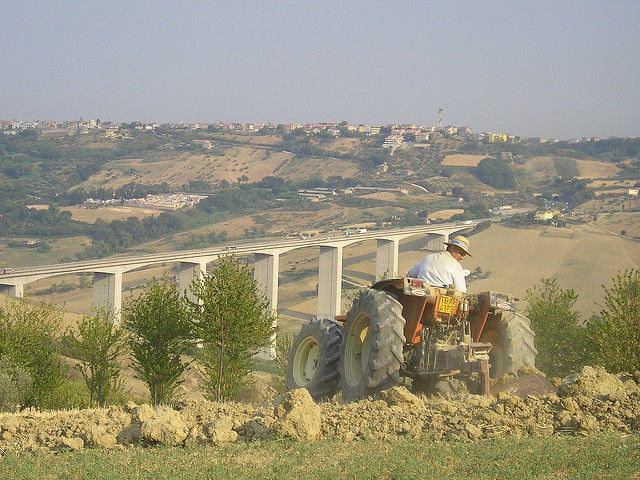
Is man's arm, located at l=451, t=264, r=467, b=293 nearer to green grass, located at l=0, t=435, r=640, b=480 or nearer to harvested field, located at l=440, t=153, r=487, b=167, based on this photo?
green grass, located at l=0, t=435, r=640, b=480

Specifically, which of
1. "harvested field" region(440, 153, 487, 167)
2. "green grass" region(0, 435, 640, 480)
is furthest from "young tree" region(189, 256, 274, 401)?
"harvested field" region(440, 153, 487, 167)

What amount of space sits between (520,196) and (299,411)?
14718cm

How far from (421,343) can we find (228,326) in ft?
24.7

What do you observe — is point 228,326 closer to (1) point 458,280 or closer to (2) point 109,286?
(1) point 458,280

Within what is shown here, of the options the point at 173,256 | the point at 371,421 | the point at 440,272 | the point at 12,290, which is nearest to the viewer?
the point at 371,421

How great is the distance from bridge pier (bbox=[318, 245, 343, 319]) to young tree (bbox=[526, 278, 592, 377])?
158ft

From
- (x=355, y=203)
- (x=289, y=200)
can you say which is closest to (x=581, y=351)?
(x=355, y=203)

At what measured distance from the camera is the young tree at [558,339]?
2138 centimetres

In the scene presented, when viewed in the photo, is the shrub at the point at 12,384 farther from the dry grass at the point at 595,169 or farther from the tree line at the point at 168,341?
the dry grass at the point at 595,169

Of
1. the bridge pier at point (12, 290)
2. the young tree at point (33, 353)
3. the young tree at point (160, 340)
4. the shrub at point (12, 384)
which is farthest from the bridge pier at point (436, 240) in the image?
the young tree at point (160, 340)

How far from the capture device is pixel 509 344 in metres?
10.5

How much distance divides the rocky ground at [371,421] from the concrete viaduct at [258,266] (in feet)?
129

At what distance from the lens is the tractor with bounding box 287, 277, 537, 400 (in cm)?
970

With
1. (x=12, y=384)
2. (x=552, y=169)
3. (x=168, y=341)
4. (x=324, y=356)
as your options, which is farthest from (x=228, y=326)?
(x=552, y=169)
